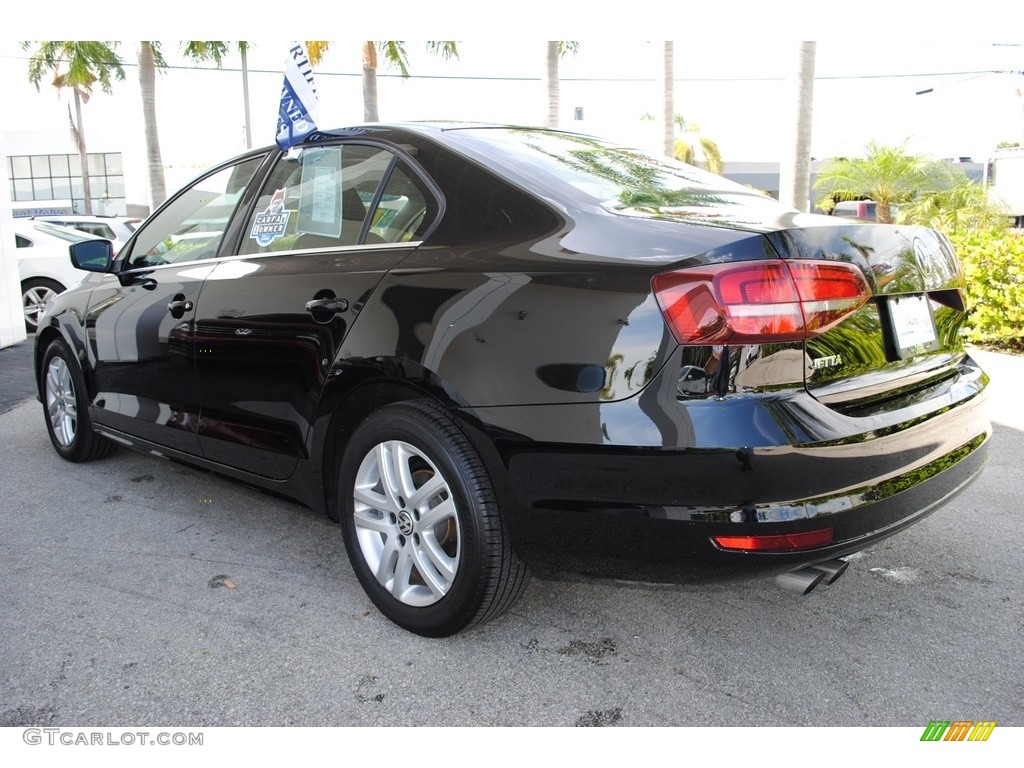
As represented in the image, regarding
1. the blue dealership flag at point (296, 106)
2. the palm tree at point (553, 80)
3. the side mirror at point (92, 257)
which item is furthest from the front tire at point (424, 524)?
the palm tree at point (553, 80)

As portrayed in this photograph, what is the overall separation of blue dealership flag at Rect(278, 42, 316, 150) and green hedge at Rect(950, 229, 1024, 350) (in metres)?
6.14

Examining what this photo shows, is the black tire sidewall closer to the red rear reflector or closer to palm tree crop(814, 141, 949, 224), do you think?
the red rear reflector

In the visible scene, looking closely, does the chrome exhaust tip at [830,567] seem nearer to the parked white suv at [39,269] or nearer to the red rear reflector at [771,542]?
the red rear reflector at [771,542]

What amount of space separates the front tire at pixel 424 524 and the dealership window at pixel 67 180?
2246 inches

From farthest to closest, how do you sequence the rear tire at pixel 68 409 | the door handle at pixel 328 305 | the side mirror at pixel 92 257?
the rear tire at pixel 68 409 < the side mirror at pixel 92 257 < the door handle at pixel 328 305

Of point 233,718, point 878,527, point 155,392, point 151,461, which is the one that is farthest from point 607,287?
point 151,461

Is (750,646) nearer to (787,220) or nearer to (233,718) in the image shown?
(787,220)

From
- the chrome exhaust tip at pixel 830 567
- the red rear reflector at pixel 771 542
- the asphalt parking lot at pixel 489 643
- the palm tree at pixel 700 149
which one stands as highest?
the palm tree at pixel 700 149

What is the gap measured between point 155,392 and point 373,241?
151cm

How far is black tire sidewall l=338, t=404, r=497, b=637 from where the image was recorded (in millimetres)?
2465

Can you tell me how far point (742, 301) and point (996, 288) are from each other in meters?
6.72

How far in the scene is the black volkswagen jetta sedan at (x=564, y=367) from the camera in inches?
83.3

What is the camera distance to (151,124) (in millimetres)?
20688

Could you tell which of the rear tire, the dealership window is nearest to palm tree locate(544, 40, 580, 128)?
the rear tire
